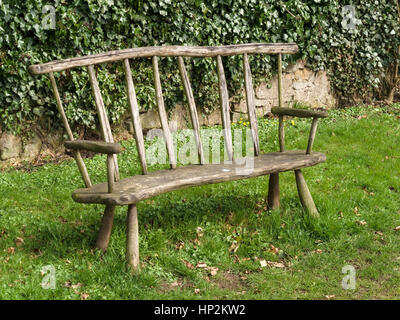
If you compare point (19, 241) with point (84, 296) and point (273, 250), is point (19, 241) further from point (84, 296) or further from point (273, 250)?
point (273, 250)

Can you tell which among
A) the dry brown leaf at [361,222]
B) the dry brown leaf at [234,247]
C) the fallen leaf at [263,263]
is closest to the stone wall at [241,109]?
the dry brown leaf at [234,247]

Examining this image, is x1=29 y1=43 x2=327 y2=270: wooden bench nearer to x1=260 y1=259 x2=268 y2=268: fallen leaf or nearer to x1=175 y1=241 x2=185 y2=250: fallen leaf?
x1=175 y1=241 x2=185 y2=250: fallen leaf

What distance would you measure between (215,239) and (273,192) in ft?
2.62

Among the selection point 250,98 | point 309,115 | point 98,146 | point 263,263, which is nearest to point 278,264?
point 263,263

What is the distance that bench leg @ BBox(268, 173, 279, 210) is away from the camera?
4695 mm

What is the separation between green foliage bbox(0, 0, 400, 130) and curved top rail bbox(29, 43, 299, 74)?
2003mm

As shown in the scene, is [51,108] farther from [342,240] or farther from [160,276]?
[342,240]

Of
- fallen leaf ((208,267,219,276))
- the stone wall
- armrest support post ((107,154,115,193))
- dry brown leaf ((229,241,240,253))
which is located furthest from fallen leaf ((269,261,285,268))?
the stone wall

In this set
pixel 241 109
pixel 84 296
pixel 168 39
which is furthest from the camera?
pixel 241 109

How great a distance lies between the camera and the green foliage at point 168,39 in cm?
566

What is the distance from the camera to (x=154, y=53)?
4047 mm

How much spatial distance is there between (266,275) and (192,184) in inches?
32.7

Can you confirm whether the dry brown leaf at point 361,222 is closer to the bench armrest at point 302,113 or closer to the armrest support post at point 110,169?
the bench armrest at point 302,113

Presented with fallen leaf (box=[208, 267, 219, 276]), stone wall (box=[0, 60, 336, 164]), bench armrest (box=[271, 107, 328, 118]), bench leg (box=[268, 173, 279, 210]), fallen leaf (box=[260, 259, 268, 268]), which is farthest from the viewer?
stone wall (box=[0, 60, 336, 164])
